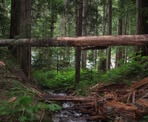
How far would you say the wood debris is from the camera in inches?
268

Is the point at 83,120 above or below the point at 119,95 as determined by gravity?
below

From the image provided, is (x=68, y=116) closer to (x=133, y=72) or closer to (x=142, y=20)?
(x=133, y=72)

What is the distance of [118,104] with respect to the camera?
24.2 ft

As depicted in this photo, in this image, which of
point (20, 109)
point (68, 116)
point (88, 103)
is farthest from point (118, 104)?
point (20, 109)

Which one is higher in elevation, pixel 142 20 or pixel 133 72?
pixel 142 20

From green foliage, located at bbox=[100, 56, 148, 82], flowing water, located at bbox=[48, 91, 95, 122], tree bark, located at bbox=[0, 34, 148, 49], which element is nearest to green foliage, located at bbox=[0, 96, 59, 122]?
flowing water, located at bbox=[48, 91, 95, 122]

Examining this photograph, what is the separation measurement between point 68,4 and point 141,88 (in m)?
15.8

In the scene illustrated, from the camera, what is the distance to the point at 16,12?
12.4 meters

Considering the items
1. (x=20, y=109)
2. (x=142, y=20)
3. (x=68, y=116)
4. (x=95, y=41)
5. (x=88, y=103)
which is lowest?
(x=68, y=116)

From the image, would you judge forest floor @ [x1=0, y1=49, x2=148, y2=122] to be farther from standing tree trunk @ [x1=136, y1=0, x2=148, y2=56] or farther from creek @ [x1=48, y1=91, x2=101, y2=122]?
standing tree trunk @ [x1=136, y1=0, x2=148, y2=56]

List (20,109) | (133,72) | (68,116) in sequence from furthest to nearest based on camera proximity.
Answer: (133,72) → (68,116) → (20,109)

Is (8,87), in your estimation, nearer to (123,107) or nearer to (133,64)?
(123,107)

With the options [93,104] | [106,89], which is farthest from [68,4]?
[93,104]

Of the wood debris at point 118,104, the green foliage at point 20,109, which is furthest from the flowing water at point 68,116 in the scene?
the green foliage at point 20,109
